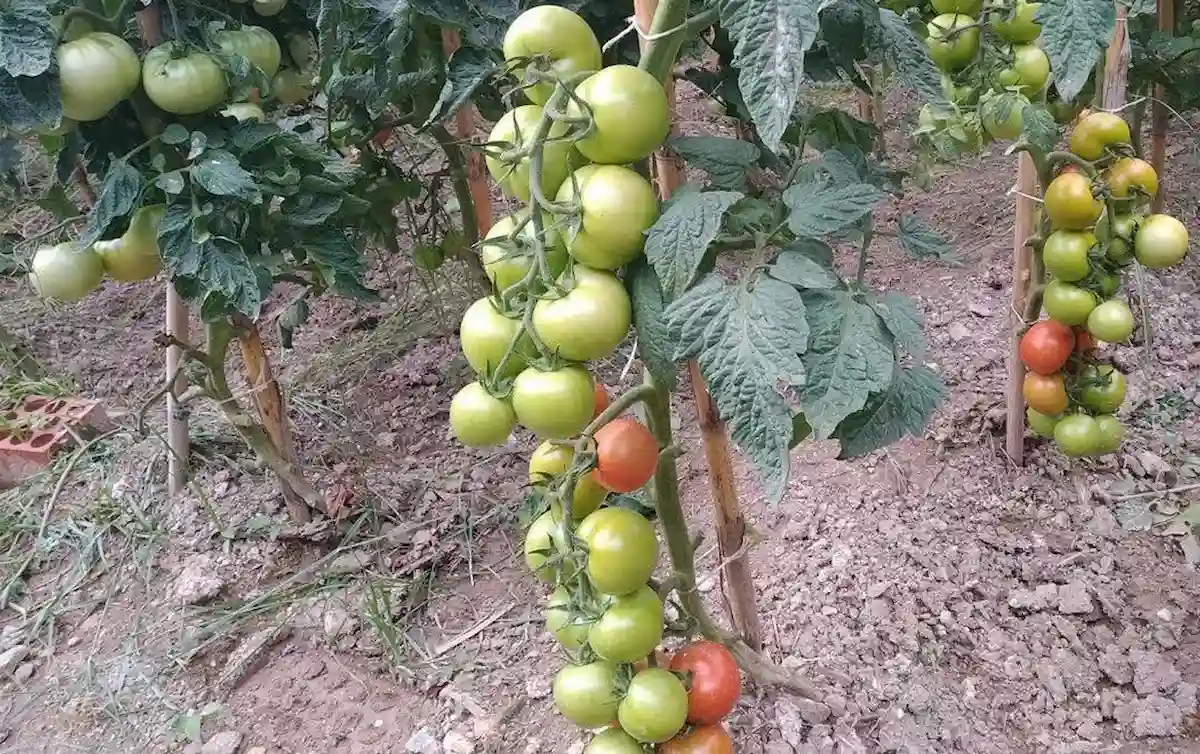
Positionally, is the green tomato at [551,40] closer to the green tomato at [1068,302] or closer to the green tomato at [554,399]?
the green tomato at [554,399]

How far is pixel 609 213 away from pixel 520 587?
1.32m

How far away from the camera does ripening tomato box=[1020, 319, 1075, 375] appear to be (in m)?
1.62

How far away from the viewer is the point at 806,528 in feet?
5.85

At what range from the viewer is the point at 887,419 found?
0.79m

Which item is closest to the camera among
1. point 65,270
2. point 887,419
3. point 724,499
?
point 887,419

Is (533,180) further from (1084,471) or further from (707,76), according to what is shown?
(1084,471)

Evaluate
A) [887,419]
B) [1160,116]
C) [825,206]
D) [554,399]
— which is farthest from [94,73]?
[1160,116]

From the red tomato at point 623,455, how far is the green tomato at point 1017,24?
0.94 m

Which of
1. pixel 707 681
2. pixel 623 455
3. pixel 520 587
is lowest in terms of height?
pixel 520 587

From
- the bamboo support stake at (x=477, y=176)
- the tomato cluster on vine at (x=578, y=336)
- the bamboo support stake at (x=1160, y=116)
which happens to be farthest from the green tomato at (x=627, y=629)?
Result: the bamboo support stake at (x=1160, y=116)

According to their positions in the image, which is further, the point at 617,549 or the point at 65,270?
the point at 65,270

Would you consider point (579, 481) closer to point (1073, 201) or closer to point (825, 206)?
point (825, 206)

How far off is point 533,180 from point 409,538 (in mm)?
1435

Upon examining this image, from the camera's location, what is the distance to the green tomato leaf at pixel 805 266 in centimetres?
72
